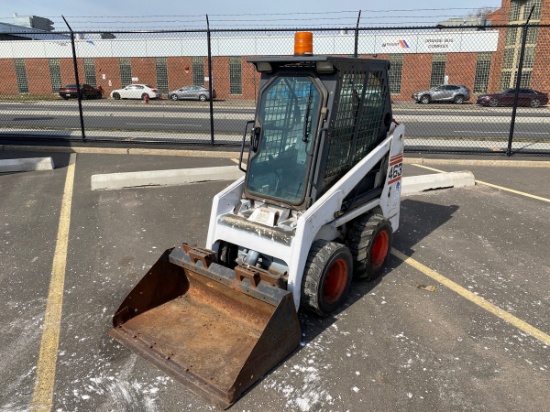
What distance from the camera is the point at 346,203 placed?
4266mm

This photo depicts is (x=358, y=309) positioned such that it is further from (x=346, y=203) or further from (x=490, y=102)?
(x=490, y=102)

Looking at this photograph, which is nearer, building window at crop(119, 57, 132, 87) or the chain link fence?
the chain link fence

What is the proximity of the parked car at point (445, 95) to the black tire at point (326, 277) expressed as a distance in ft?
97.0

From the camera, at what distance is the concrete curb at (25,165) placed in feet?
29.7

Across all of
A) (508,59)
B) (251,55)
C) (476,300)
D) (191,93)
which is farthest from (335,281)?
(508,59)

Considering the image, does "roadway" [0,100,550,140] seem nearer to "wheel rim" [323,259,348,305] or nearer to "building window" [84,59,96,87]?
"wheel rim" [323,259,348,305]

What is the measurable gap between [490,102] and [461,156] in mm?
21565

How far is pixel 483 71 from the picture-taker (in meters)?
33.5

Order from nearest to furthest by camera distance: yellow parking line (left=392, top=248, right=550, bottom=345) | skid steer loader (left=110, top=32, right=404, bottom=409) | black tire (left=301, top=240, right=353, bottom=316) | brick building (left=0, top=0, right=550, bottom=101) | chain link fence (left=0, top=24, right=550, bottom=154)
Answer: skid steer loader (left=110, top=32, right=404, bottom=409) → black tire (left=301, top=240, right=353, bottom=316) → yellow parking line (left=392, top=248, right=550, bottom=345) → chain link fence (left=0, top=24, right=550, bottom=154) → brick building (left=0, top=0, right=550, bottom=101)

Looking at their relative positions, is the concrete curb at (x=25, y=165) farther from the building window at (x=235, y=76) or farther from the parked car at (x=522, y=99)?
the building window at (x=235, y=76)

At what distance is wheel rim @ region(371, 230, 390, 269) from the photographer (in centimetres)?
469

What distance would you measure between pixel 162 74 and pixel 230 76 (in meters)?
6.07

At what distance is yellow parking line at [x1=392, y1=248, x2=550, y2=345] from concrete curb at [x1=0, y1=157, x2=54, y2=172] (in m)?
7.54

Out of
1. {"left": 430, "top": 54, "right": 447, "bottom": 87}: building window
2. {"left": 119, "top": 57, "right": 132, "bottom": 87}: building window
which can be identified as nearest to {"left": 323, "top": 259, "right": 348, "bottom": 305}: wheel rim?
{"left": 430, "top": 54, "right": 447, "bottom": 87}: building window
